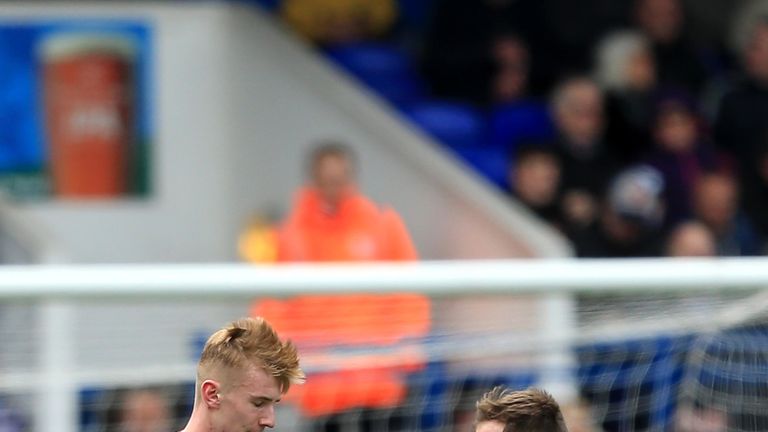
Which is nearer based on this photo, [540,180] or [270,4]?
[540,180]

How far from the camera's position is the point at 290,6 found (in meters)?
9.45

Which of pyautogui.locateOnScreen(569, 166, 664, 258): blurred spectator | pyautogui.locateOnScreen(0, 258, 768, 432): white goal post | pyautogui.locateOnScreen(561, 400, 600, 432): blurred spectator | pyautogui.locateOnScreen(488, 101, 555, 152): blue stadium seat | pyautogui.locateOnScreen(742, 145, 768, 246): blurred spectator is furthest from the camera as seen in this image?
pyautogui.locateOnScreen(488, 101, 555, 152): blue stadium seat

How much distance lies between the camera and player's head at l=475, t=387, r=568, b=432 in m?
3.47

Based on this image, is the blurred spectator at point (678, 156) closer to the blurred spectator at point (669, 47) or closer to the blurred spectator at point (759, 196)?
the blurred spectator at point (759, 196)

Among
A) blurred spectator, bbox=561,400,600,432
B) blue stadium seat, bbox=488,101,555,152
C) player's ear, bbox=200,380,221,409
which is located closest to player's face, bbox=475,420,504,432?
player's ear, bbox=200,380,221,409

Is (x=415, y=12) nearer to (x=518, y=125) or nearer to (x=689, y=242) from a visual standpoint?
(x=518, y=125)

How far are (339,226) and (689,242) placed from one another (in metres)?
1.46

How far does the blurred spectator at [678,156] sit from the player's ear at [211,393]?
521 centimetres

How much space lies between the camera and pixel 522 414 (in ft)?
11.4

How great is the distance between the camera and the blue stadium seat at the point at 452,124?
920cm

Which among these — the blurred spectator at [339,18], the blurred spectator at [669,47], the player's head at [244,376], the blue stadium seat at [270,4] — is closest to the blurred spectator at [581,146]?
the blurred spectator at [669,47]

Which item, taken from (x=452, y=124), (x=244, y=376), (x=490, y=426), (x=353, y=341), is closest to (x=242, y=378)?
(x=244, y=376)

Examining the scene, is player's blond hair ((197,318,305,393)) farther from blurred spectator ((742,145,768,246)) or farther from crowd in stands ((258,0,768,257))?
blurred spectator ((742,145,768,246))

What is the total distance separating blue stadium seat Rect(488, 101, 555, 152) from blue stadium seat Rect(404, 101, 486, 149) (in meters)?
0.10
